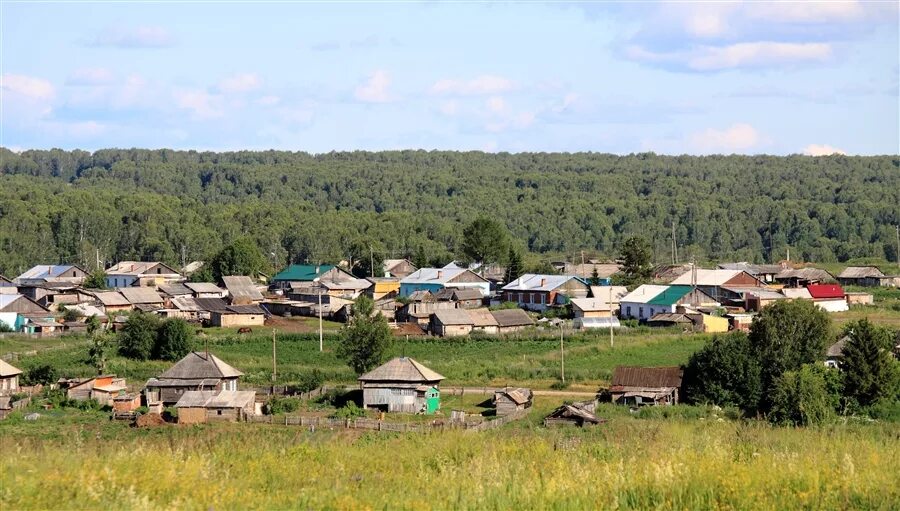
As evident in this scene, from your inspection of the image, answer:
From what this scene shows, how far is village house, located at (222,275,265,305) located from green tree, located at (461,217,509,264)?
1516 centimetres

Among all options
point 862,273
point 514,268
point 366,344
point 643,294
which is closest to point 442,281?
point 514,268

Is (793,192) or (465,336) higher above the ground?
(793,192)

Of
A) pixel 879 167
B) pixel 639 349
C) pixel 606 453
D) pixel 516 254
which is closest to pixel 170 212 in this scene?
pixel 516 254

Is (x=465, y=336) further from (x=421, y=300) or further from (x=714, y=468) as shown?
(x=714, y=468)

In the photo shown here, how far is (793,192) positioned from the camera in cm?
13725

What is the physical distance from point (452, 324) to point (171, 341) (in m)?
12.1

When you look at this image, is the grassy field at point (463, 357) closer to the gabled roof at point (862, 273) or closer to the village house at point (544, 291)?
the village house at point (544, 291)

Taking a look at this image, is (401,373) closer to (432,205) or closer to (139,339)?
(139,339)

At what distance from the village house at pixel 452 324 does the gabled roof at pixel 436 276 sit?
14534 mm

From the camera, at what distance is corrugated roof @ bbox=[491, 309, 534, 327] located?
1901 inches

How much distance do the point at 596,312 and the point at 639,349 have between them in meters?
10.9

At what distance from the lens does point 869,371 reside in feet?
90.6

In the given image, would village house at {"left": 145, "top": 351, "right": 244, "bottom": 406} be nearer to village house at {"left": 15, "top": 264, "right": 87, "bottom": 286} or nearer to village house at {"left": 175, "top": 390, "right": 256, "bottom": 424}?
village house at {"left": 175, "top": 390, "right": 256, "bottom": 424}

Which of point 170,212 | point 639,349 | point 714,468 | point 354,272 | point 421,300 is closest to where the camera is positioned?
point 714,468
